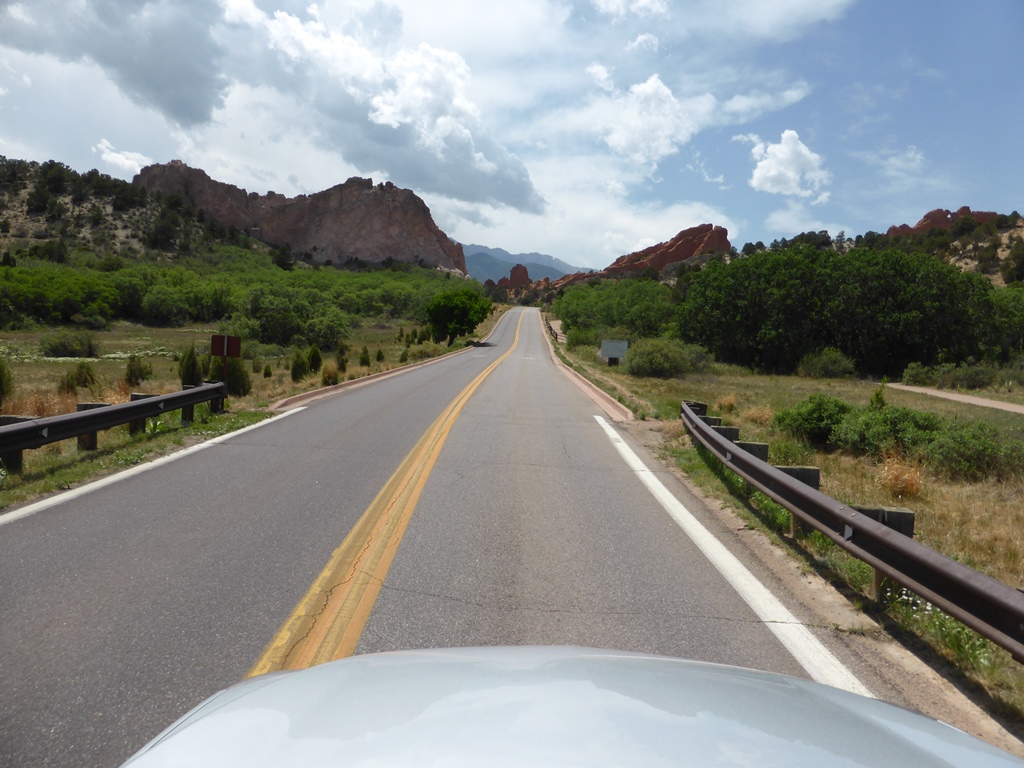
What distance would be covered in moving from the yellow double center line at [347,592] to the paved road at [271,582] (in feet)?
0.31

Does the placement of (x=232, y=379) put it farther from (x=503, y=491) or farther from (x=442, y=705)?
(x=442, y=705)

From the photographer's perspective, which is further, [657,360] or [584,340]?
[584,340]

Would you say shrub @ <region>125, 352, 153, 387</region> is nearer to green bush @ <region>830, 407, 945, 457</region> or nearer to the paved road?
the paved road

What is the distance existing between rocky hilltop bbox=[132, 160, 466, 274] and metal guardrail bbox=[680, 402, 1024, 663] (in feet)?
602

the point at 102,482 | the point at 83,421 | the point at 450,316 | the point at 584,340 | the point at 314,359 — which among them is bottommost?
the point at 584,340

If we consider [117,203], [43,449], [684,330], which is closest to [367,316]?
[117,203]

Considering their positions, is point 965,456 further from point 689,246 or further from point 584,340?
point 689,246

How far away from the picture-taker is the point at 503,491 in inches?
337

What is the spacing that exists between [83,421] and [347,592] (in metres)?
6.00

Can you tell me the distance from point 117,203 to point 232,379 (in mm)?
107860

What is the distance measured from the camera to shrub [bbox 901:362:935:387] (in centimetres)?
4294

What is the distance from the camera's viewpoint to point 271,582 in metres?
5.12

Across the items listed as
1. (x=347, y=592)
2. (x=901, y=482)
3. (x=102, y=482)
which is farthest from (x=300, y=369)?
(x=347, y=592)

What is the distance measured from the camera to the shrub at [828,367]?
45.2 meters
